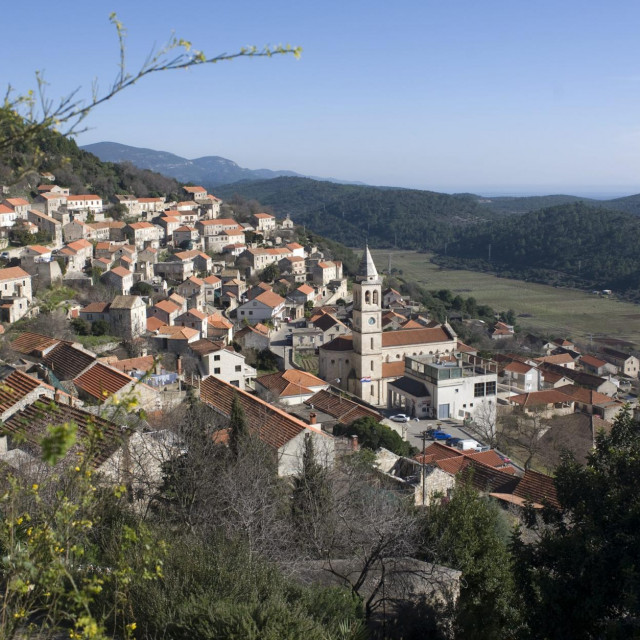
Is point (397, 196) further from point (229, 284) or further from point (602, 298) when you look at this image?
point (229, 284)

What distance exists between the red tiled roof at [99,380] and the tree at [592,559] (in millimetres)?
11460

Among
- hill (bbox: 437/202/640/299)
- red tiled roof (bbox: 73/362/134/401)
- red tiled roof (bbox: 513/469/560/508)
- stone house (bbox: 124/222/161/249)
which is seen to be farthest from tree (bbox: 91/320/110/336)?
hill (bbox: 437/202/640/299)

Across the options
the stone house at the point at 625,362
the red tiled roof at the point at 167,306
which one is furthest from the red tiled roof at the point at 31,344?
the stone house at the point at 625,362

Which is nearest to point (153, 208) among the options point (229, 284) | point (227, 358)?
point (229, 284)

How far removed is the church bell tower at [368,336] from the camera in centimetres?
3488

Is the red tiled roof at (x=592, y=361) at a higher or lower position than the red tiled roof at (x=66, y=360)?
lower

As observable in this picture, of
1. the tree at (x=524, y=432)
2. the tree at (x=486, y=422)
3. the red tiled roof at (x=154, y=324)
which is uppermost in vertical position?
the red tiled roof at (x=154, y=324)

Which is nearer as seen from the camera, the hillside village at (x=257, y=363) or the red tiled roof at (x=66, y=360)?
the hillside village at (x=257, y=363)

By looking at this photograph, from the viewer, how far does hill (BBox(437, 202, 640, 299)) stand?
336 ft

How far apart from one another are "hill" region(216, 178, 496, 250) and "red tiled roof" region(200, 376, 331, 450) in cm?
11757

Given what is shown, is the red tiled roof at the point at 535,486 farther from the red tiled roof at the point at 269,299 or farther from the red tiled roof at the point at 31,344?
the red tiled roof at the point at 269,299

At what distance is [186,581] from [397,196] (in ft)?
536

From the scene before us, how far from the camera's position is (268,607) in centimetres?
616

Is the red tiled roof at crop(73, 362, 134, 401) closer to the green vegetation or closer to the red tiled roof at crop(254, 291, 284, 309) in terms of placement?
the green vegetation
